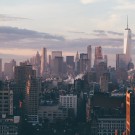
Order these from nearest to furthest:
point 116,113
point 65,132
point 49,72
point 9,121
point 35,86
Result: point 9,121, point 65,132, point 116,113, point 35,86, point 49,72

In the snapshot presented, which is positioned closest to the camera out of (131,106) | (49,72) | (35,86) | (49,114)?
(131,106)

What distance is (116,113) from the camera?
29.0 metres

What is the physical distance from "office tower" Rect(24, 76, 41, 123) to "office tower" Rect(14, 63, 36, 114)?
1.59ft

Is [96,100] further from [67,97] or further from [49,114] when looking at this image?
[67,97]

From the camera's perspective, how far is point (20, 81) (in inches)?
1829

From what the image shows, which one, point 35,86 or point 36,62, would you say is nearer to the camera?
point 35,86

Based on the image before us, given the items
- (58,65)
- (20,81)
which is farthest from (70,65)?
(20,81)

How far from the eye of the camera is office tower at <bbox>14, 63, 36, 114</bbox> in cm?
3721

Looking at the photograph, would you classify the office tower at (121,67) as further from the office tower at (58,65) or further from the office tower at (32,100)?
the office tower at (32,100)

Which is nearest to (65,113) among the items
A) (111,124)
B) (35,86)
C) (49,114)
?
(49,114)

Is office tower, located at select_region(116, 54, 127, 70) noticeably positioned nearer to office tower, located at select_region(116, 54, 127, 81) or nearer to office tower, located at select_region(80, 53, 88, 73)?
office tower, located at select_region(116, 54, 127, 81)

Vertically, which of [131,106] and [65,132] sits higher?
[131,106]

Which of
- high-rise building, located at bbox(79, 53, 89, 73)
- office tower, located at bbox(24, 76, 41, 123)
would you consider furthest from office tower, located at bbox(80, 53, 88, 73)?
office tower, located at bbox(24, 76, 41, 123)

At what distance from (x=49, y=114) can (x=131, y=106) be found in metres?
15.2
